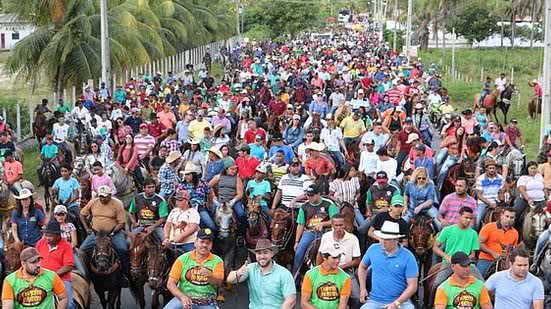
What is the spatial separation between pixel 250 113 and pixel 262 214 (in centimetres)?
1193

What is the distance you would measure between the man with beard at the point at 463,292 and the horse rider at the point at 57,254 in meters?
4.43

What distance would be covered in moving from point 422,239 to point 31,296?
A: 6006mm

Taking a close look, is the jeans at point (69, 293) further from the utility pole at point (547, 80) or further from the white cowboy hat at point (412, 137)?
the utility pole at point (547, 80)

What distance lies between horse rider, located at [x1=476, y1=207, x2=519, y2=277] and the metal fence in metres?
18.1

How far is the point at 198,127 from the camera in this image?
21875mm

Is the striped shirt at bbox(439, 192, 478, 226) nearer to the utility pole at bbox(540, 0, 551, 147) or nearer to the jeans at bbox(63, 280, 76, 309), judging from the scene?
the jeans at bbox(63, 280, 76, 309)

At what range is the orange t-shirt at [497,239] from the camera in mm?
12336

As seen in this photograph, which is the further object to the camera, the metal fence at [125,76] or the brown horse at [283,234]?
the metal fence at [125,76]

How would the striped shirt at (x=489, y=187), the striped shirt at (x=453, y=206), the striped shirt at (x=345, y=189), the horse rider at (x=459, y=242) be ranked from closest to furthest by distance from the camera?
the horse rider at (x=459, y=242)
the striped shirt at (x=453, y=206)
the striped shirt at (x=489, y=187)
the striped shirt at (x=345, y=189)

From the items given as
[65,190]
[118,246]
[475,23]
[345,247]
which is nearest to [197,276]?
[345,247]

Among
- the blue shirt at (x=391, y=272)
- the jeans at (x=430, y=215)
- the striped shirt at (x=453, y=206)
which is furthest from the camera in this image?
the jeans at (x=430, y=215)

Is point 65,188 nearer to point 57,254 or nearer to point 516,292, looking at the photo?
point 57,254

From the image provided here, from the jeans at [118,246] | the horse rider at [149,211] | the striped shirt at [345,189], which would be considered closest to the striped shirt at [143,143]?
the striped shirt at [345,189]

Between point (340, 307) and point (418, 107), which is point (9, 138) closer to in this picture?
point (418, 107)
